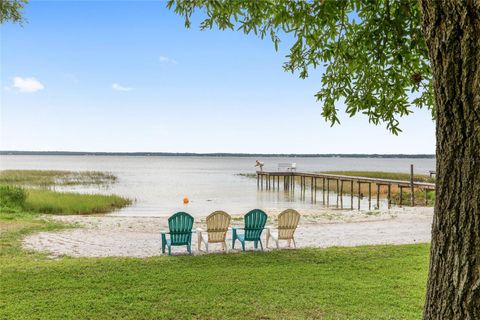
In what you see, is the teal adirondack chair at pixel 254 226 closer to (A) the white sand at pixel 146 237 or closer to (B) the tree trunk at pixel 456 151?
(A) the white sand at pixel 146 237

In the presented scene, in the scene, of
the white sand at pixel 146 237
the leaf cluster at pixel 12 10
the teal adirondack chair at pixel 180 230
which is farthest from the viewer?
the white sand at pixel 146 237

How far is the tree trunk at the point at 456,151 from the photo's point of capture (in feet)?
6.48

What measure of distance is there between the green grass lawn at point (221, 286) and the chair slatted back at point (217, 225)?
3.12ft

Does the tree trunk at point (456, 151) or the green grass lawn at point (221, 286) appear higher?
the tree trunk at point (456, 151)

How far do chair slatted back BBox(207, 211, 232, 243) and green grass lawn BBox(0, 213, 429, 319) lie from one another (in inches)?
37.5

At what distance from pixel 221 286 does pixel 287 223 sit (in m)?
3.84

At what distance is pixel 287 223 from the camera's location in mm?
9258

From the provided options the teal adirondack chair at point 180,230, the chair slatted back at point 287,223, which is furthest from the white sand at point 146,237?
the chair slatted back at point 287,223

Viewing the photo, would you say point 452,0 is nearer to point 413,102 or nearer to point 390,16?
point 390,16

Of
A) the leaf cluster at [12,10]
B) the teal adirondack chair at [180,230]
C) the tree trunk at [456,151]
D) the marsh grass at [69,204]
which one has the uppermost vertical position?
the leaf cluster at [12,10]

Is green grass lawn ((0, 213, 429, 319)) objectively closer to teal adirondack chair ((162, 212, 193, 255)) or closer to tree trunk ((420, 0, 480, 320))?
teal adirondack chair ((162, 212, 193, 255))

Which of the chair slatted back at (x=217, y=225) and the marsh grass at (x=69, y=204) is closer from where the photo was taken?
the chair slatted back at (x=217, y=225)

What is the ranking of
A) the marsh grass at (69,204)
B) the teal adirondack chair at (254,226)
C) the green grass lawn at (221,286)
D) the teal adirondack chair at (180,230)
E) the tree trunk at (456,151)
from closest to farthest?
the tree trunk at (456,151) < the green grass lawn at (221,286) < the teal adirondack chair at (180,230) < the teal adirondack chair at (254,226) < the marsh grass at (69,204)

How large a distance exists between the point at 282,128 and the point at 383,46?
10895cm
